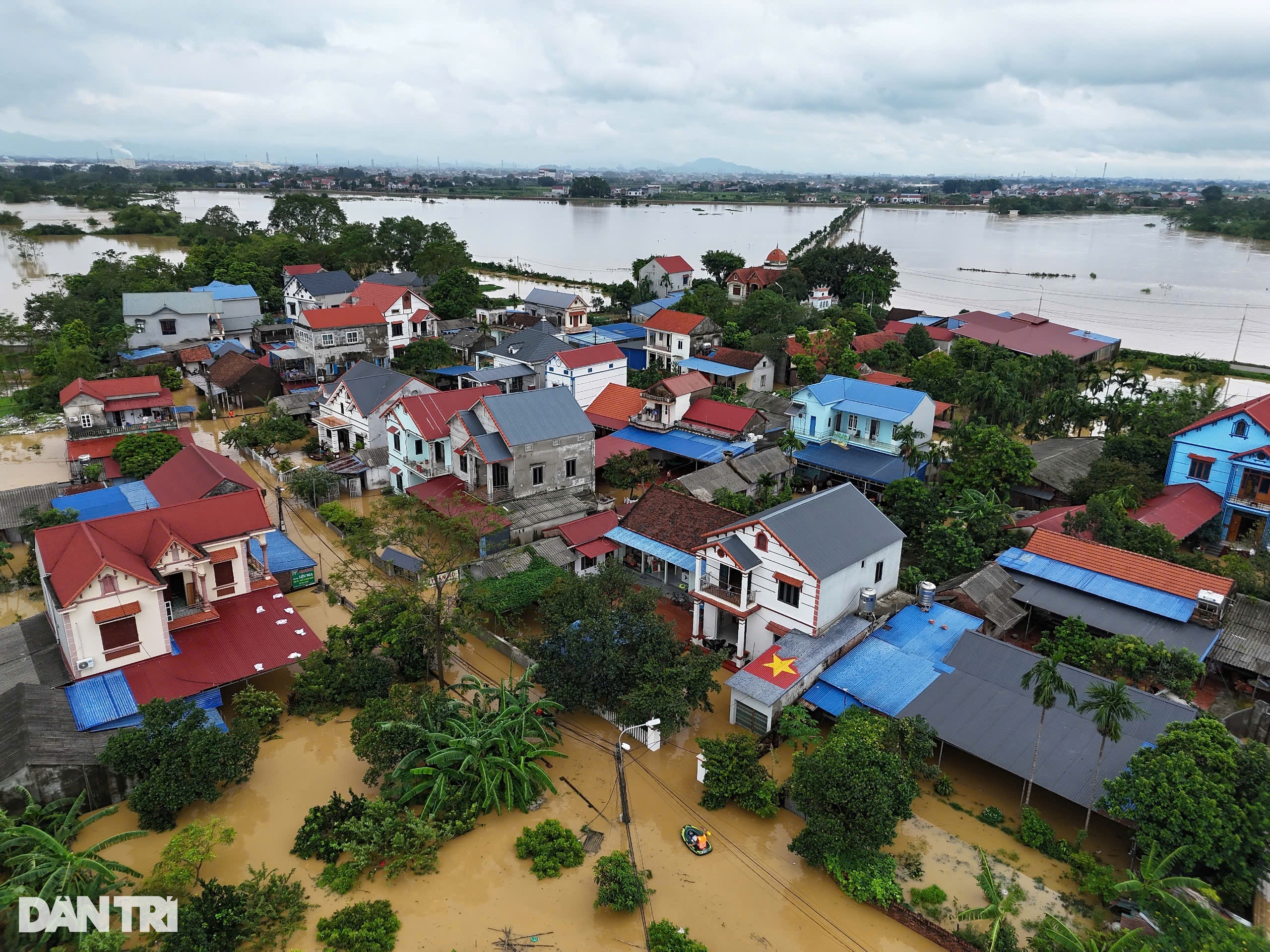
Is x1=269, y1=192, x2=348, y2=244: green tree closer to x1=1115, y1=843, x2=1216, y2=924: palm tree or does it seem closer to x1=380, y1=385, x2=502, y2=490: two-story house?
x1=380, y1=385, x2=502, y2=490: two-story house

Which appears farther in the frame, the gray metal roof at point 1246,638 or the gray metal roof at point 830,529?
the gray metal roof at point 830,529

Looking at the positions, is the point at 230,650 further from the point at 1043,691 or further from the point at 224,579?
the point at 1043,691

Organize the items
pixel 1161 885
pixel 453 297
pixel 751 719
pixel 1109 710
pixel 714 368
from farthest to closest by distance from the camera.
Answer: pixel 453 297
pixel 714 368
pixel 751 719
pixel 1109 710
pixel 1161 885

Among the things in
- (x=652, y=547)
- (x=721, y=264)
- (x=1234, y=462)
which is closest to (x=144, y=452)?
(x=652, y=547)

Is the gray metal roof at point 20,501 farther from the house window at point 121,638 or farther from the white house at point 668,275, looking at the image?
the white house at point 668,275

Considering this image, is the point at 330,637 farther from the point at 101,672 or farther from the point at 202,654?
the point at 101,672

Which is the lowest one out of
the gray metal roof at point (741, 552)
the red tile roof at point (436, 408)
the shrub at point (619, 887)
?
the shrub at point (619, 887)

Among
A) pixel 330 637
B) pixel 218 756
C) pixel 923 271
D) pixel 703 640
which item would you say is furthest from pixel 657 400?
pixel 923 271

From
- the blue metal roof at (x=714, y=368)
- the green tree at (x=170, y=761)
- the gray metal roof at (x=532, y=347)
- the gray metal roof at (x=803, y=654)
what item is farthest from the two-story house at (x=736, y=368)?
the green tree at (x=170, y=761)
